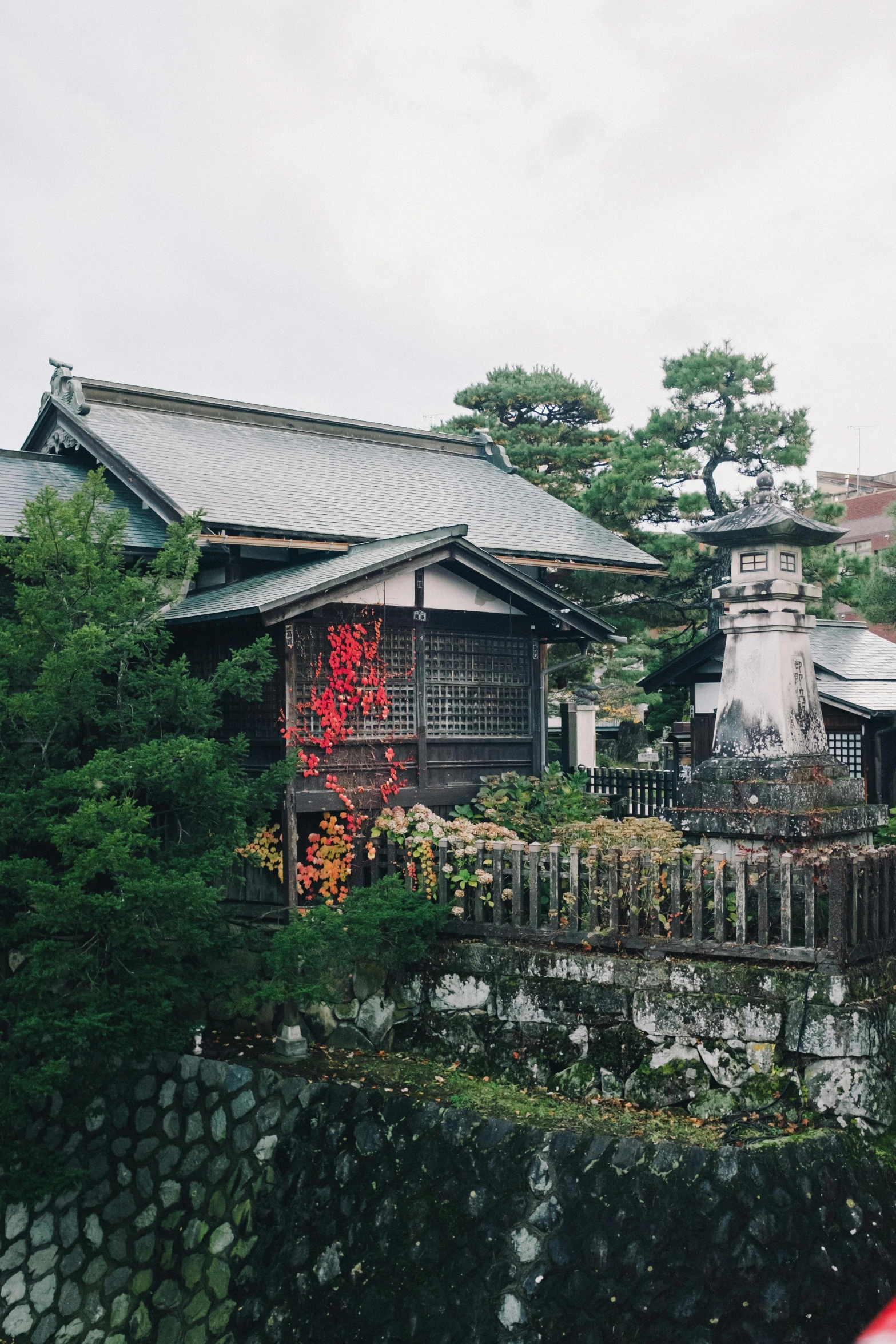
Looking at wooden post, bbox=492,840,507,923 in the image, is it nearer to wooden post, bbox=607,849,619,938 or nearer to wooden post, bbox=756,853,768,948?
wooden post, bbox=607,849,619,938

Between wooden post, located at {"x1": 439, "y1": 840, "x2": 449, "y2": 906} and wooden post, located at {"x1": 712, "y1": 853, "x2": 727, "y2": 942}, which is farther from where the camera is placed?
wooden post, located at {"x1": 439, "y1": 840, "x2": 449, "y2": 906}

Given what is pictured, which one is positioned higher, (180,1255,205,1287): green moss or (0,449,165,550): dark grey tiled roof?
(0,449,165,550): dark grey tiled roof

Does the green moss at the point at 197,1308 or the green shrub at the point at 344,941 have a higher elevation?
the green shrub at the point at 344,941

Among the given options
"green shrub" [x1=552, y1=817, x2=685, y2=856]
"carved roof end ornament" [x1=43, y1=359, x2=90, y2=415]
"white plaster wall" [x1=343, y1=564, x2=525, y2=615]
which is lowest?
"green shrub" [x1=552, y1=817, x2=685, y2=856]

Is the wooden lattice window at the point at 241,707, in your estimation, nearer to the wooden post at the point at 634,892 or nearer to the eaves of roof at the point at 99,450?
the eaves of roof at the point at 99,450

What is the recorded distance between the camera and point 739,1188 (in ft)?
23.8

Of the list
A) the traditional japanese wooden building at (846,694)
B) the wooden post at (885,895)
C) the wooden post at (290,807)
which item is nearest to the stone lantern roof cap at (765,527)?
the wooden post at (885,895)

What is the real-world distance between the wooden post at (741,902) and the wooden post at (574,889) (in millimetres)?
1489

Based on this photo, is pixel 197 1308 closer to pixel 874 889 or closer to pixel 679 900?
pixel 679 900

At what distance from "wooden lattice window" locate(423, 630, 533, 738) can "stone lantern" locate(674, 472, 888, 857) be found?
11.7ft

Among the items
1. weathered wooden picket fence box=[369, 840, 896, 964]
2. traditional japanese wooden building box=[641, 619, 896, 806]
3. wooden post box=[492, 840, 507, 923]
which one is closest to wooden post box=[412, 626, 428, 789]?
weathered wooden picket fence box=[369, 840, 896, 964]

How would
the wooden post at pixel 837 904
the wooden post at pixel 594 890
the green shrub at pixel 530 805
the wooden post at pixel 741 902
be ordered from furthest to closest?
the green shrub at pixel 530 805 → the wooden post at pixel 594 890 → the wooden post at pixel 741 902 → the wooden post at pixel 837 904

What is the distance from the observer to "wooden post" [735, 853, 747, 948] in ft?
28.6

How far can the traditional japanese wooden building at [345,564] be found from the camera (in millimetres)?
12219
